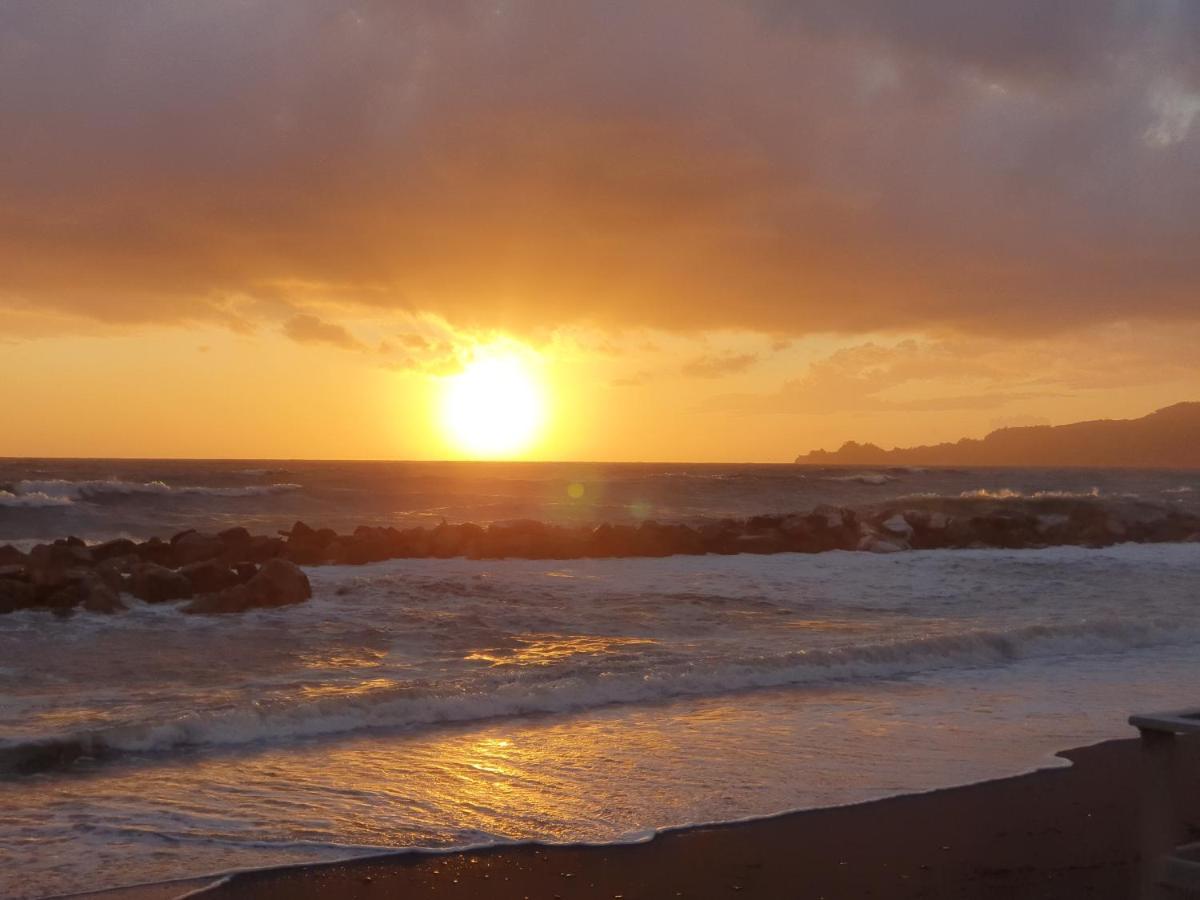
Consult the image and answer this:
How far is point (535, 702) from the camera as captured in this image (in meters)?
8.83

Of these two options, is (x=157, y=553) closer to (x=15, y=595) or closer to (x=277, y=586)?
(x=15, y=595)

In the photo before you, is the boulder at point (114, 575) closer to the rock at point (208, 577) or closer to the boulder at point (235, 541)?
the rock at point (208, 577)

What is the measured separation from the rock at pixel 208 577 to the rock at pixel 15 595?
1.80 m

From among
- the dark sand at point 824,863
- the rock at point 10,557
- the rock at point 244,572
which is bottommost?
the dark sand at point 824,863

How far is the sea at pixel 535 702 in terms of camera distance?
19.3 feet

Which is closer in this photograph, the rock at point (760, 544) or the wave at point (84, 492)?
the rock at point (760, 544)

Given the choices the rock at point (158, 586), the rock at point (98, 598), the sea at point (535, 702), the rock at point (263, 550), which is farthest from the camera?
the rock at point (263, 550)

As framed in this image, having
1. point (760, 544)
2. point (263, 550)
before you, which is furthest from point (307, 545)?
point (760, 544)

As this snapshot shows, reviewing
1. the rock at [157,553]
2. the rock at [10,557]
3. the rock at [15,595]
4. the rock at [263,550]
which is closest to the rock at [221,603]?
the rock at [15,595]

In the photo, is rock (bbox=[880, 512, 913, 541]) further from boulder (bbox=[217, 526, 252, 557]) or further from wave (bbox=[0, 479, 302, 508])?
wave (bbox=[0, 479, 302, 508])

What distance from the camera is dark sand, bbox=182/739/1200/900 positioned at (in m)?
4.91

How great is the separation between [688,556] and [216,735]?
14.4 metres

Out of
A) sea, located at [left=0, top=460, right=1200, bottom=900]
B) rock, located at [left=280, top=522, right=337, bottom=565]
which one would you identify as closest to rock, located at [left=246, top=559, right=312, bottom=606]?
sea, located at [left=0, top=460, right=1200, bottom=900]

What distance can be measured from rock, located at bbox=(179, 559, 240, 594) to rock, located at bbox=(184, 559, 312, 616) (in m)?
0.74
